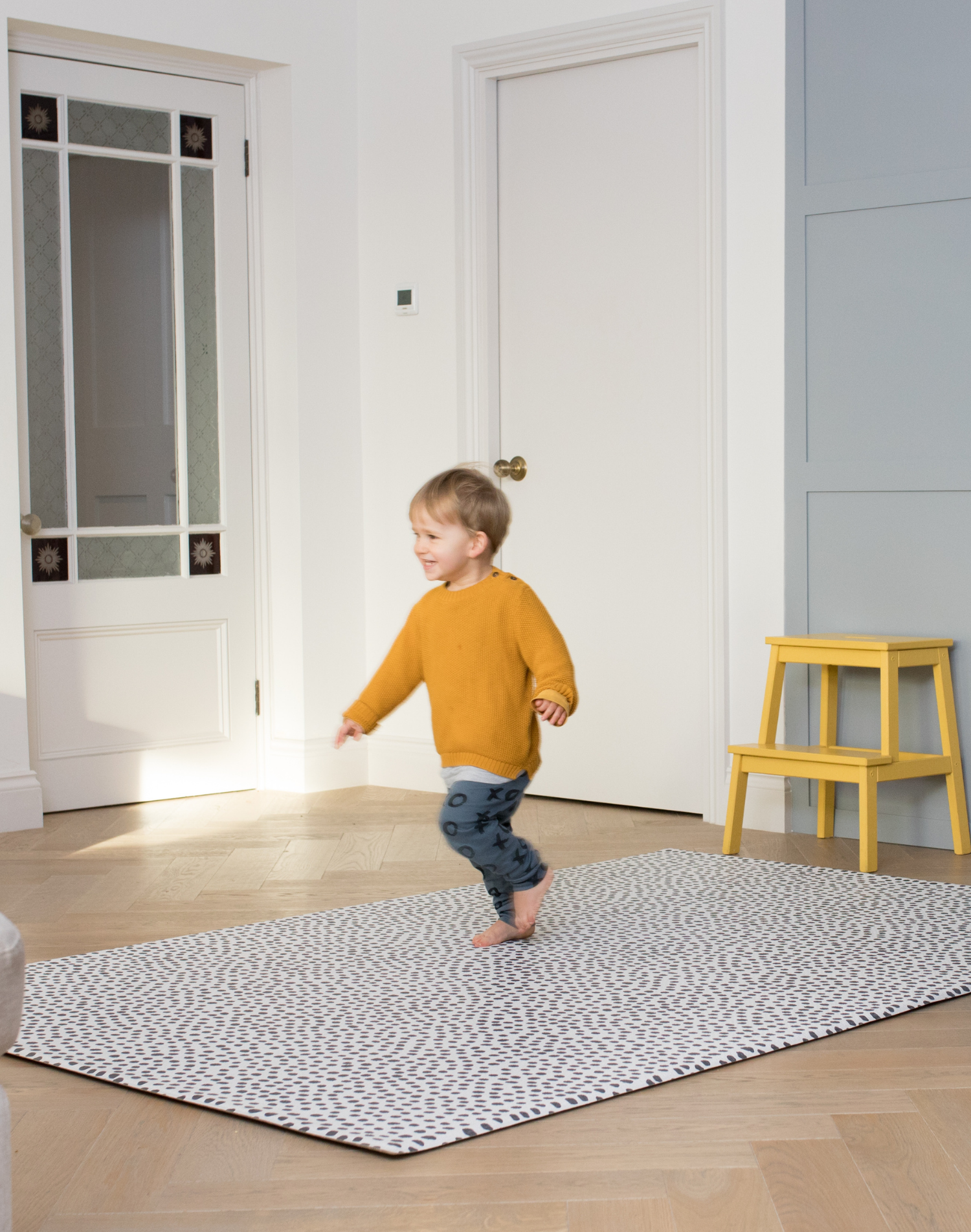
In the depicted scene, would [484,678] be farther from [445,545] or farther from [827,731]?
[827,731]

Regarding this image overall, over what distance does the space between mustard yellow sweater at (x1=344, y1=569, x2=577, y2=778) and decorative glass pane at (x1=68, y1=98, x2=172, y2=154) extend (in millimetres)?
2355

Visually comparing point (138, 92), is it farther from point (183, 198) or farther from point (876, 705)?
point (876, 705)

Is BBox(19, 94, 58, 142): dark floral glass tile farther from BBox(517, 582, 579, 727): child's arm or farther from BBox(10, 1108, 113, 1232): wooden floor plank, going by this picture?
BBox(10, 1108, 113, 1232): wooden floor plank

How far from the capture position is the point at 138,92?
14.4ft

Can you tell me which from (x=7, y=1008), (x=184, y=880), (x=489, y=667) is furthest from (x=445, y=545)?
(x=7, y=1008)

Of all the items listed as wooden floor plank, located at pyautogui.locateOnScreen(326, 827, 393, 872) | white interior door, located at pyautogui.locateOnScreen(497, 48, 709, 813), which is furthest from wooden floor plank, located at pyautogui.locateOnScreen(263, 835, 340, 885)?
white interior door, located at pyautogui.locateOnScreen(497, 48, 709, 813)

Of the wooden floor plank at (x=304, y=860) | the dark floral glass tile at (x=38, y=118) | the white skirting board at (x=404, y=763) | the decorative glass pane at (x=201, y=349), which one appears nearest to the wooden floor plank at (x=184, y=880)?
the wooden floor plank at (x=304, y=860)

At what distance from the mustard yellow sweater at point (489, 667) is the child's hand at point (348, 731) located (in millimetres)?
153

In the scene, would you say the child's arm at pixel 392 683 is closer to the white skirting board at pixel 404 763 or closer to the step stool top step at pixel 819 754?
the step stool top step at pixel 819 754

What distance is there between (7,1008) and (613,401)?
3237 mm

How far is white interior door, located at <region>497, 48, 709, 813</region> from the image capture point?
4125 mm

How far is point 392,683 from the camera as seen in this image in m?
2.83

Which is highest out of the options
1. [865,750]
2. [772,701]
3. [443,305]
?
[443,305]

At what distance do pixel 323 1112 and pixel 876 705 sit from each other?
2306 mm
